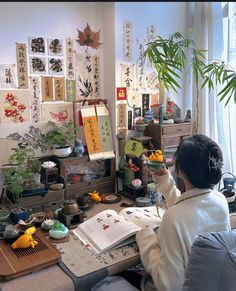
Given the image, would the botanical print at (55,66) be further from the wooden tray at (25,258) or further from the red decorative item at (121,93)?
the wooden tray at (25,258)

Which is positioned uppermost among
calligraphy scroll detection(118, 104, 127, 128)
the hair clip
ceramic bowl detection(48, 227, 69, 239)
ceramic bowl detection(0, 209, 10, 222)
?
calligraphy scroll detection(118, 104, 127, 128)

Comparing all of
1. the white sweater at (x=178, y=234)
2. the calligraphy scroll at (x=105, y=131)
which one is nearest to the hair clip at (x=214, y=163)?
the white sweater at (x=178, y=234)

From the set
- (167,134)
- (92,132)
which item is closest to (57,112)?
(92,132)

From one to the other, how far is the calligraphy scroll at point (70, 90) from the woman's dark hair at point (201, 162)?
40.3 inches

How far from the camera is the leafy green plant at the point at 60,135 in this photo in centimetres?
184

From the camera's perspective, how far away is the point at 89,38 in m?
1.98

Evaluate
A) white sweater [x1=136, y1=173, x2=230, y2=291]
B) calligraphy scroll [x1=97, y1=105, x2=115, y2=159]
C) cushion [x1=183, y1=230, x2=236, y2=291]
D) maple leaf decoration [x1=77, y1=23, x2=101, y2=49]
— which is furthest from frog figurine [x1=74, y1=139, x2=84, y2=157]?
cushion [x1=183, y1=230, x2=236, y2=291]

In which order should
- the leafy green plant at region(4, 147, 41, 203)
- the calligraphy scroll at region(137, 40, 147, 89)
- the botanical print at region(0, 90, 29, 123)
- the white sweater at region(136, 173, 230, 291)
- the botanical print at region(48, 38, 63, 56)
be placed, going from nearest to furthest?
the white sweater at region(136, 173, 230, 291), the leafy green plant at region(4, 147, 41, 203), the botanical print at region(0, 90, 29, 123), the botanical print at region(48, 38, 63, 56), the calligraphy scroll at region(137, 40, 147, 89)

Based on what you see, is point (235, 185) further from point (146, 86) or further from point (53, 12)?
point (53, 12)

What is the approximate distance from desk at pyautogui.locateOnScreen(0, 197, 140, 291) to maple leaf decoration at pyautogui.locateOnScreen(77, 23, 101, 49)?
4.03 feet

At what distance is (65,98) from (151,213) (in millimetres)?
906

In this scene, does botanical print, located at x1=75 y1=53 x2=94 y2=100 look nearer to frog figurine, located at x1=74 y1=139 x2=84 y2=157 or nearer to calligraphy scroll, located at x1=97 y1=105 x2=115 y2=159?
calligraphy scroll, located at x1=97 y1=105 x2=115 y2=159

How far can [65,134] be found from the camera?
1862 mm

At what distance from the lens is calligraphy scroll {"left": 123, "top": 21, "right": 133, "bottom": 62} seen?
1990mm
